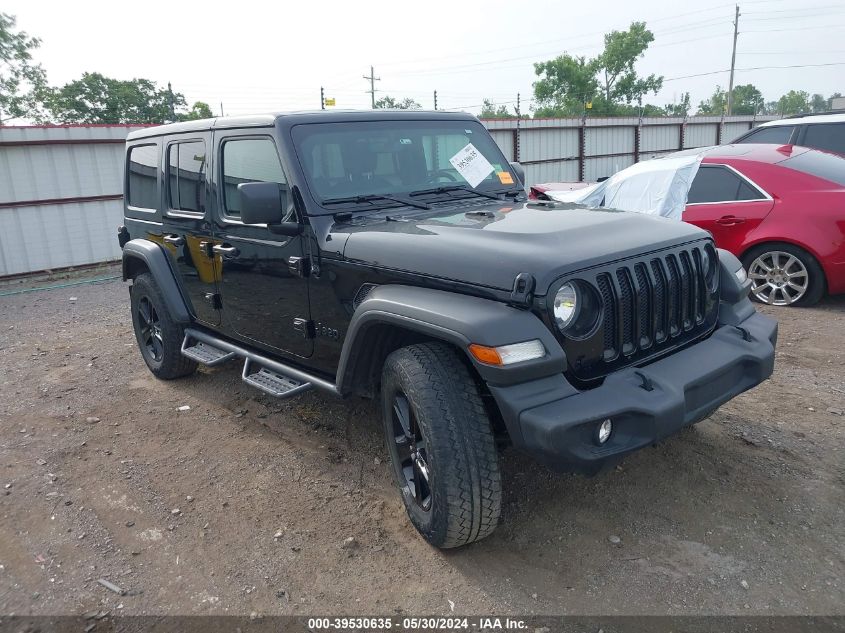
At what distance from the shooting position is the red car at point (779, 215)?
613 cm

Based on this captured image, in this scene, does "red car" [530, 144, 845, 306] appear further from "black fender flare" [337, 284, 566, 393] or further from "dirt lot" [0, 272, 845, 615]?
"black fender flare" [337, 284, 566, 393]

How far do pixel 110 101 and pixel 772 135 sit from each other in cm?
4337

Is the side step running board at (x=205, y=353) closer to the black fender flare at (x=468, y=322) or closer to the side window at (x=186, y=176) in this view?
the side window at (x=186, y=176)

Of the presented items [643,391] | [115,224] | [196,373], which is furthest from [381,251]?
[115,224]

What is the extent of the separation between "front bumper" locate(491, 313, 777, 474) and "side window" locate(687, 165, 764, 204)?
439 cm

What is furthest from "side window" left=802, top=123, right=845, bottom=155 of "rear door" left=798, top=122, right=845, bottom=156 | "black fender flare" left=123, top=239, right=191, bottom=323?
"black fender flare" left=123, top=239, right=191, bottom=323

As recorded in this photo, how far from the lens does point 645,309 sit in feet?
9.73

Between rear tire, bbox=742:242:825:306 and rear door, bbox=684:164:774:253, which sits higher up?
rear door, bbox=684:164:774:253

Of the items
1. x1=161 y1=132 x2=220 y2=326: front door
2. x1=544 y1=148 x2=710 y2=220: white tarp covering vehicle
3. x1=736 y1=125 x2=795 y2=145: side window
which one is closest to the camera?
x1=161 y1=132 x2=220 y2=326: front door

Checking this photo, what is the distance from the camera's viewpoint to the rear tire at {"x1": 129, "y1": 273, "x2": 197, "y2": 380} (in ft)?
16.9

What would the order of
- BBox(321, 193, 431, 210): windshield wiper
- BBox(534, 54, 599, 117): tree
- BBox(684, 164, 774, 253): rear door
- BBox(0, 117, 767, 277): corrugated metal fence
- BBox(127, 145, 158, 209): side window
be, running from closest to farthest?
1. BBox(321, 193, 431, 210): windshield wiper
2. BBox(127, 145, 158, 209): side window
3. BBox(684, 164, 774, 253): rear door
4. BBox(0, 117, 767, 277): corrugated metal fence
5. BBox(534, 54, 599, 117): tree

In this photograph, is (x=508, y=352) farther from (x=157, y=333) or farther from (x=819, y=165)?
(x=819, y=165)

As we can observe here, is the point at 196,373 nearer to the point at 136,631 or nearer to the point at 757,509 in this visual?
the point at 136,631

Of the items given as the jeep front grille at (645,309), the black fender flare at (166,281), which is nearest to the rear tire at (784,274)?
the jeep front grille at (645,309)
